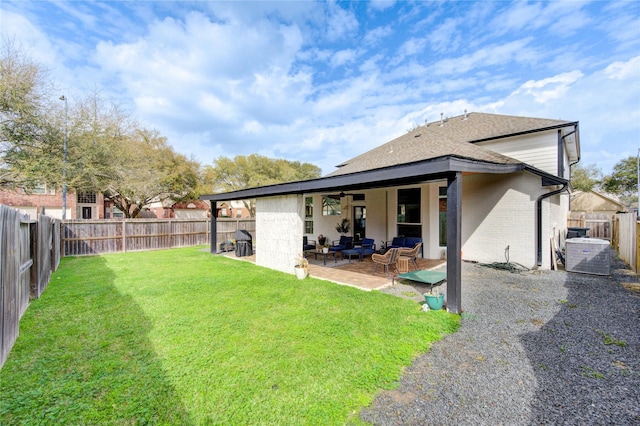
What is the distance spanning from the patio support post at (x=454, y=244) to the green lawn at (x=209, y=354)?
0.31 meters

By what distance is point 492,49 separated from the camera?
9.46m

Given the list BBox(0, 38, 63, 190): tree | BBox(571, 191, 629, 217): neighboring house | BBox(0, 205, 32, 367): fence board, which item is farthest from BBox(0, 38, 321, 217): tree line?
BBox(571, 191, 629, 217): neighboring house

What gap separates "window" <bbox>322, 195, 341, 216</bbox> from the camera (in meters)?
13.9

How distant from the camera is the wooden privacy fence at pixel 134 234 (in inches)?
458

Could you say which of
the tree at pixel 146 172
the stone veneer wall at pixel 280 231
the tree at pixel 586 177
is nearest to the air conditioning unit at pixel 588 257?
the stone veneer wall at pixel 280 231

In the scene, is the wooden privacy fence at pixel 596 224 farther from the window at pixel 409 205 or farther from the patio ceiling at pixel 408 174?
the window at pixel 409 205

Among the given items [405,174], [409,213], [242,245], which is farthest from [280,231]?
[409,213]

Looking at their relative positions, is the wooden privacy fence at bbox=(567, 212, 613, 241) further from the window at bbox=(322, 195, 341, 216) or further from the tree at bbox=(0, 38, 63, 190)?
the tree at bbox=(0, 38, 63, 190)

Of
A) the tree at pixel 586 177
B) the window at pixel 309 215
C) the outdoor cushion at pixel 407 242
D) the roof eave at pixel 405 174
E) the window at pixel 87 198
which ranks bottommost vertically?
the outdoor cushion at pixel 407 242

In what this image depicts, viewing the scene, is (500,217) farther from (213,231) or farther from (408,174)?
(213,231)

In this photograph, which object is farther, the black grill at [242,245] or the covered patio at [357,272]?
the black grill at [242,245]

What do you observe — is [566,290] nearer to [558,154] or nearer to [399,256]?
[399,256]

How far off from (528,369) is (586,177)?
39394 mm

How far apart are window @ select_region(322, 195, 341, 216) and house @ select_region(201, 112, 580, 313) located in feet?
8.09
